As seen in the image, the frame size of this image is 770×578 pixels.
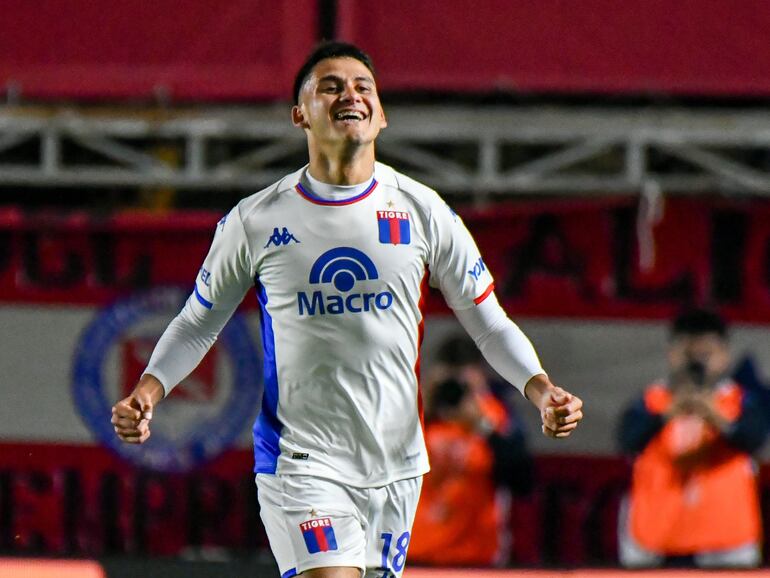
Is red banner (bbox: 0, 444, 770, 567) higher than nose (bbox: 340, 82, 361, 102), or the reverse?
nose (bbox: 340, 82, 361, 102)

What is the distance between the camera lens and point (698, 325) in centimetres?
596

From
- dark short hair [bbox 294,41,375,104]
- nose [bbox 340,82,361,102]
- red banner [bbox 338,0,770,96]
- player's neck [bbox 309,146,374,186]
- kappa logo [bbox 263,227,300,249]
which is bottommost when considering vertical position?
kappa logo [bbox 263,227,300,249]

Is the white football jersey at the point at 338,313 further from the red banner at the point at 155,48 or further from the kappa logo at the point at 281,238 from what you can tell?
the red banner at the point at 155,48

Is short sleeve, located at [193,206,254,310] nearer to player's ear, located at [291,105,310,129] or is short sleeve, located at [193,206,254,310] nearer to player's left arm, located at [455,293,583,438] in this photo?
player's ear, located at [291,105,310,129]

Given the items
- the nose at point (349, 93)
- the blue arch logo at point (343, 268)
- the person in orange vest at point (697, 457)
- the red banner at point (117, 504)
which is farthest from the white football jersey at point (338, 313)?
the red banner at point (117, 504)

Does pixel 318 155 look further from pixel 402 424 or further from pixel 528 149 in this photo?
pixel 528 149

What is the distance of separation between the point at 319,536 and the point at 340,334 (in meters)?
0.49

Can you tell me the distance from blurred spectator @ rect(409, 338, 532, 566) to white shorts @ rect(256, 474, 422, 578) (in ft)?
8.05

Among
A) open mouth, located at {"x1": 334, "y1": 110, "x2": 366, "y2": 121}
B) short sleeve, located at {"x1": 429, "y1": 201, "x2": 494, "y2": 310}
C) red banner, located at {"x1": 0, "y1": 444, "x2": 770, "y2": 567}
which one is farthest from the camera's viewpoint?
red banner, located at {"x1": 0, "y1": 444, "x2": 770, "y2": 567}

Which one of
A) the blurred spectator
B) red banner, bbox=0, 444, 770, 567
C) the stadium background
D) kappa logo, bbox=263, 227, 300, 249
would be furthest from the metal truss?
kappa logo, bbox=263, 227, 300, 249

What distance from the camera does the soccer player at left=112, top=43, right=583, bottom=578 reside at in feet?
10.8

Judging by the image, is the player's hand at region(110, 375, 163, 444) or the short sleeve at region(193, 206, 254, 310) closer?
the player's hand at region(110, 375, 163, 444)

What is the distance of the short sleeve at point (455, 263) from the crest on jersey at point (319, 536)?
26.6 inches

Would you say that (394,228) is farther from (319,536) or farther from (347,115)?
(319,536)
